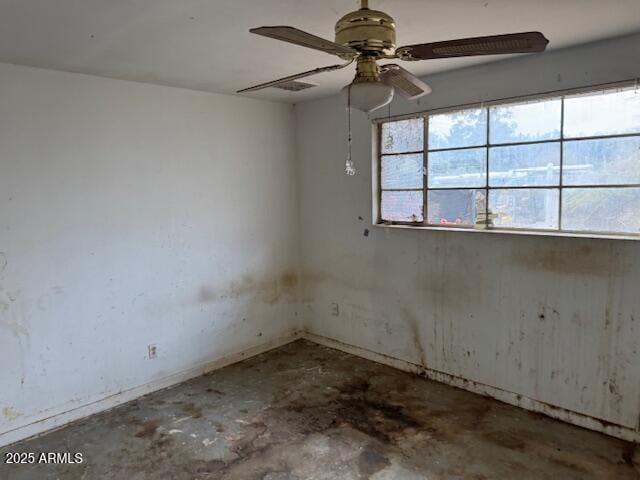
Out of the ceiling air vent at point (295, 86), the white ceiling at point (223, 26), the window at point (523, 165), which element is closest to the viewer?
the white ceiling at point (223, 26)

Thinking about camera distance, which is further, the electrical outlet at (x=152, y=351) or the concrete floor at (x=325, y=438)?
the electrical outlet at (x=152, y=351)

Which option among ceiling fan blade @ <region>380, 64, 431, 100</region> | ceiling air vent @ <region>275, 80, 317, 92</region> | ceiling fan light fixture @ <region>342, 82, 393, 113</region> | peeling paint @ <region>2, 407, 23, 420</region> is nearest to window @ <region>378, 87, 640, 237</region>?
ceiling air vent @ <region>275, 80, 317, 92</region>

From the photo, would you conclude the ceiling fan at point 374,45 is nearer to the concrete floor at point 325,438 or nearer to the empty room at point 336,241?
the empty room at point 336,241

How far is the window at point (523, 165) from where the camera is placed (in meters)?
2.67

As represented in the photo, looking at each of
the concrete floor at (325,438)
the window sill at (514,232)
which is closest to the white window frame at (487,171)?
the window sill at (514,232)

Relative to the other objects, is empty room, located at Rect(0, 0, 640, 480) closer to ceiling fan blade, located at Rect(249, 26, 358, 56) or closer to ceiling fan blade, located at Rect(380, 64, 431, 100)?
ceiling fan blade, located at Rect(380, 64, 431, 100)

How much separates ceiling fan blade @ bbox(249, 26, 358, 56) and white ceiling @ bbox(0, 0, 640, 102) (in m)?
0.51

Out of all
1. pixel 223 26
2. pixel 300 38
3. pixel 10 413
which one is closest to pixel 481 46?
pixel 300 38

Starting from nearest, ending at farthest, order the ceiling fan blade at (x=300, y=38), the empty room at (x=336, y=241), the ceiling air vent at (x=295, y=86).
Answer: the ceiling fan blade at (x=300, y=38)
the empty room at (x=336, y=241)
the ceiling air vent at (x=295, y=86)

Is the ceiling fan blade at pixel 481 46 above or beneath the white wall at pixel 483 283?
above

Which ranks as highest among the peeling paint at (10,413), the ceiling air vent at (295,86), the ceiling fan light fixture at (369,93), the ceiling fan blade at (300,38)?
the ceiling air vent at (295,86)

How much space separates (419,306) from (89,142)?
2.73 metres

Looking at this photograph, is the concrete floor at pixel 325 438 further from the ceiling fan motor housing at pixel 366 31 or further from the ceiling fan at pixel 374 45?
the ceiling fan motor housing at pixel 366 31

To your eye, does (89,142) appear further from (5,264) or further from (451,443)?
(451,443)
